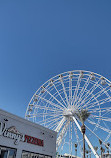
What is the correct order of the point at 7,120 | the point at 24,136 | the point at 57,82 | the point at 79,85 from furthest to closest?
the point at 57,82, the point at 79,85, the point at 24,136, the point at 7,120

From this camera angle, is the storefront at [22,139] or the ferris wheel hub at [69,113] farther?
the ferris wheel hub at [69,113]

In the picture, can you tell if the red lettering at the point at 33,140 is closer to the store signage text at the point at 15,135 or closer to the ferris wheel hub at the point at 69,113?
the store signage text at the point at 15,135

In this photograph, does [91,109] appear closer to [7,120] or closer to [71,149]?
[71,149]

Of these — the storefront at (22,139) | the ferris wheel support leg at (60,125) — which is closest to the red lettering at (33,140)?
the storefront at (22,139)

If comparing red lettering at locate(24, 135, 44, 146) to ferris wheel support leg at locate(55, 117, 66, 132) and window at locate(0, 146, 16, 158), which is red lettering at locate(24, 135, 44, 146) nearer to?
window at locate(0, 146, 16, 158)

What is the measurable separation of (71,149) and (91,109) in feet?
23.4

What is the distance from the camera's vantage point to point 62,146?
27.0 m

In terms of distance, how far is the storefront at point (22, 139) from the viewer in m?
14.6

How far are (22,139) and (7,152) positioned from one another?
1956 mm

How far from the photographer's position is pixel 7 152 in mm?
14477

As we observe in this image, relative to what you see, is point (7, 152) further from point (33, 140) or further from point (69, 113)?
point (69, 113)

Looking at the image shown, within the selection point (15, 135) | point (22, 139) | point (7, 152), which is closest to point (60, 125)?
point (22, 139)

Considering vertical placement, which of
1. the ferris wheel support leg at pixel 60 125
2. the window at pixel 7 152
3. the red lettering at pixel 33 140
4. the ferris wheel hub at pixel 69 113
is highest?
the ferris wheel hub at pixel 69 113

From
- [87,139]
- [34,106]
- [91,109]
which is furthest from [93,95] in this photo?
[34,106]
